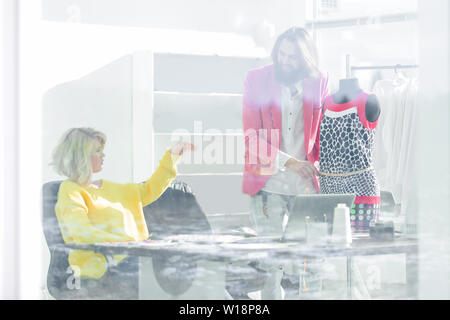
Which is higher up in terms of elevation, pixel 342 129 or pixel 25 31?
pixel 25 31

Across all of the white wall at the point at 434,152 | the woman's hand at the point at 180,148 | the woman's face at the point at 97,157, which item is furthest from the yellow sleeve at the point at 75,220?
the white wall at the point at 434,152

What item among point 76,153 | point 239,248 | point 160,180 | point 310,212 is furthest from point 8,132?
point 310,212

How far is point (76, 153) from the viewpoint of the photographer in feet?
7.49

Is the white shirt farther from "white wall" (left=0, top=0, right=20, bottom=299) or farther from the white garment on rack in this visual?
"white wall" (left=0, top=0, right=20, bottom=299)

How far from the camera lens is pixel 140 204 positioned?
2332 millimetres

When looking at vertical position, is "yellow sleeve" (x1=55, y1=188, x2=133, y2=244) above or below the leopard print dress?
below

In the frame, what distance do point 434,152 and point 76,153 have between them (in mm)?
1535

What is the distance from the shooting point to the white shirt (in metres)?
2.39

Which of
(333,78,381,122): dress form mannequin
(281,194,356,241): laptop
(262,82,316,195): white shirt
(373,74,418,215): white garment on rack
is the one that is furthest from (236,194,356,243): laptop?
(333,78,381,122): dress form mannequin

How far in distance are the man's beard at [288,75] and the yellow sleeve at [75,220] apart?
38.2 inches

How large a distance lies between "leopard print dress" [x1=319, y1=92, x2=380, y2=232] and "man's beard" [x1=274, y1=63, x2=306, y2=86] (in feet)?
0.51
